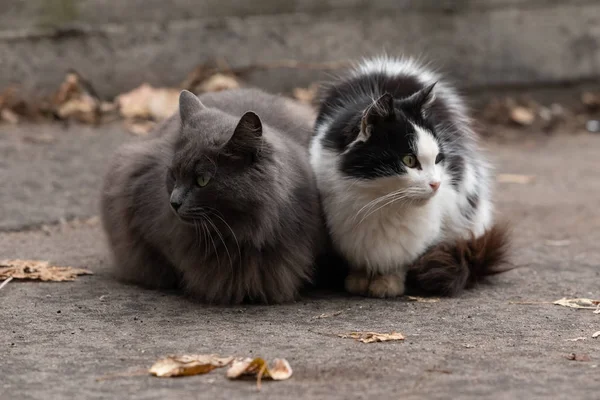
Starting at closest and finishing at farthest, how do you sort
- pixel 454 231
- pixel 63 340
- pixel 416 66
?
pixel 63 340 < pixel 454 231 < pixel 416 66

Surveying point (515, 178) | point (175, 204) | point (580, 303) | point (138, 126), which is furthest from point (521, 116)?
point (175, 204)

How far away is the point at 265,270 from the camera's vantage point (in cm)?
391

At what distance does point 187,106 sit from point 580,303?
1.97 meters

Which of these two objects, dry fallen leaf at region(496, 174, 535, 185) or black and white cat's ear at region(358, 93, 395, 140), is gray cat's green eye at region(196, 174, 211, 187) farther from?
dry fallen leaf at region(496, 174, 535, 185)

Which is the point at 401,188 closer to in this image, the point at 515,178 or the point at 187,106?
the point at 187,106

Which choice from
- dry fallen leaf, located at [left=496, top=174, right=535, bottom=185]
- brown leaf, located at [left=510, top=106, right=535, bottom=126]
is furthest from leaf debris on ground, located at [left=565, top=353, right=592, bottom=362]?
brown leaf, located at [left=510, top=106, right=535, bottom=126]

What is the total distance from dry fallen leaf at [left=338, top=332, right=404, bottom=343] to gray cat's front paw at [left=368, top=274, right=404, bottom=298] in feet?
2.29

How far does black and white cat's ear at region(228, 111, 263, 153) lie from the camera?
11.9ft

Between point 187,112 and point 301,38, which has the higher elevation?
point 301,38

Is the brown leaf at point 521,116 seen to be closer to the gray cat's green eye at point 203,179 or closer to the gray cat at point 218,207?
the gray cat at point 218,207

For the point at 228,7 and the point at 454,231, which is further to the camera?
the point at 228,7

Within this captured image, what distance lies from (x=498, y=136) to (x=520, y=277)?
4.28m

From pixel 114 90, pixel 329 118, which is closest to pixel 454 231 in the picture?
pixel 329 118

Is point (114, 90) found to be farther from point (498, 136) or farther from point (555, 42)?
point (555, 42)
